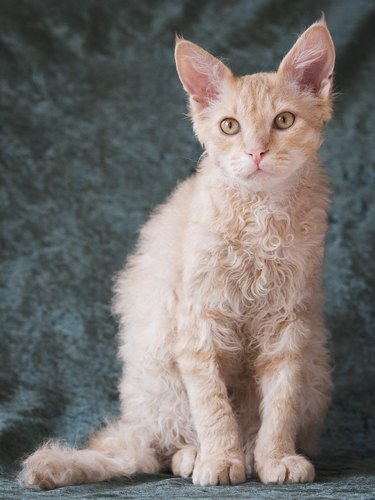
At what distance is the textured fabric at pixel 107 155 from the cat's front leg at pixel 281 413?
595mm

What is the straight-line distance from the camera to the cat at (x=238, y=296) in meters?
2.11

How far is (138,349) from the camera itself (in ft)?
7.77

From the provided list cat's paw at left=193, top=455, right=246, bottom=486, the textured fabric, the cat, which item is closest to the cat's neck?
the cat

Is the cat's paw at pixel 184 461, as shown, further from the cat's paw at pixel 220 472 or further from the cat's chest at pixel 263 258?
the cat's chest at pixel 263 258

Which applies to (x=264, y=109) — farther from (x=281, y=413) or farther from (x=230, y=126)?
(x=281, y=413)

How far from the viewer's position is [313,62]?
85.9 inches

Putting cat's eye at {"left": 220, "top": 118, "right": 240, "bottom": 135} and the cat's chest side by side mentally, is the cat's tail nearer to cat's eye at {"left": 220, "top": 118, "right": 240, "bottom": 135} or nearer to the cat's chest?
the cat's chest

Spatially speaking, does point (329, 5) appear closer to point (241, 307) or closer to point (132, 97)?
point (132, 97)

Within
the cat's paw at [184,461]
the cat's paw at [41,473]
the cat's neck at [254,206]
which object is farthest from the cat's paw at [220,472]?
the cat's neck at [254,206]

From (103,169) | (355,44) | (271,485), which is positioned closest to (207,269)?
(271,485)

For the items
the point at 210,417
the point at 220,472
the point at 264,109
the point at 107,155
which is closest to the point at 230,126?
the point at 264,109

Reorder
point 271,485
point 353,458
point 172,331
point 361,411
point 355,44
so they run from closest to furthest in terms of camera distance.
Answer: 1. point 271,485
2. point 172,331
3. point 353,458
4. point 361,411
5. point 355,44

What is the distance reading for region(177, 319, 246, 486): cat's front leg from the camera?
2094mm

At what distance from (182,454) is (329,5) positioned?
5.12ft
